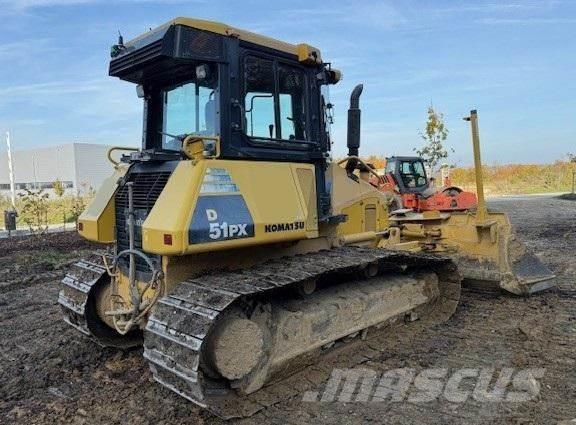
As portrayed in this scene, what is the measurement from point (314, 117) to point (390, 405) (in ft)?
8.77

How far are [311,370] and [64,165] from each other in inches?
2042

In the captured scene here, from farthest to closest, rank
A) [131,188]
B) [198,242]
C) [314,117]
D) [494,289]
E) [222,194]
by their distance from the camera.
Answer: [494,289], [314,117], [131,188], [222,194], [198,242]

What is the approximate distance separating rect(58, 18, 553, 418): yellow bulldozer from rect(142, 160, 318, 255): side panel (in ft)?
0.03

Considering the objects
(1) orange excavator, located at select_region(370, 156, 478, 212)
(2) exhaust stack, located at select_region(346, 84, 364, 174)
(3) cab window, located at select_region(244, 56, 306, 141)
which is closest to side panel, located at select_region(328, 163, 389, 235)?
(2) exhaust stack, located at select_region(346, 84, 364, 174)

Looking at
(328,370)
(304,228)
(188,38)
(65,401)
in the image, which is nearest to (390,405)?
(328,370)

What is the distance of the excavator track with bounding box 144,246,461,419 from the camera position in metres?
3.56

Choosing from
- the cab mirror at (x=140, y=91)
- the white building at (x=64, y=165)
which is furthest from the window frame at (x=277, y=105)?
the white building at (x=64, y=165)

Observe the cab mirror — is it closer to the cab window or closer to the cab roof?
the cab roof

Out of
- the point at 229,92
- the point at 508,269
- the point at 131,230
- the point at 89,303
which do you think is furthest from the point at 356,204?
the point at 89,303

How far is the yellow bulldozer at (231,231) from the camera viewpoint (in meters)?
3.82

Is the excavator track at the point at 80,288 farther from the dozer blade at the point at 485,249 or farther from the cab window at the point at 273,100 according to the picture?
the dozer blade at the point at 485,249

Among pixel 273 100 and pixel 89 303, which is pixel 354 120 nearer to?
pixel 273 100

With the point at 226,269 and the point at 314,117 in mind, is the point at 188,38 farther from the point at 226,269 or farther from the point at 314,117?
the point at 226,269

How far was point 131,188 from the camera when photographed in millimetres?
4594
